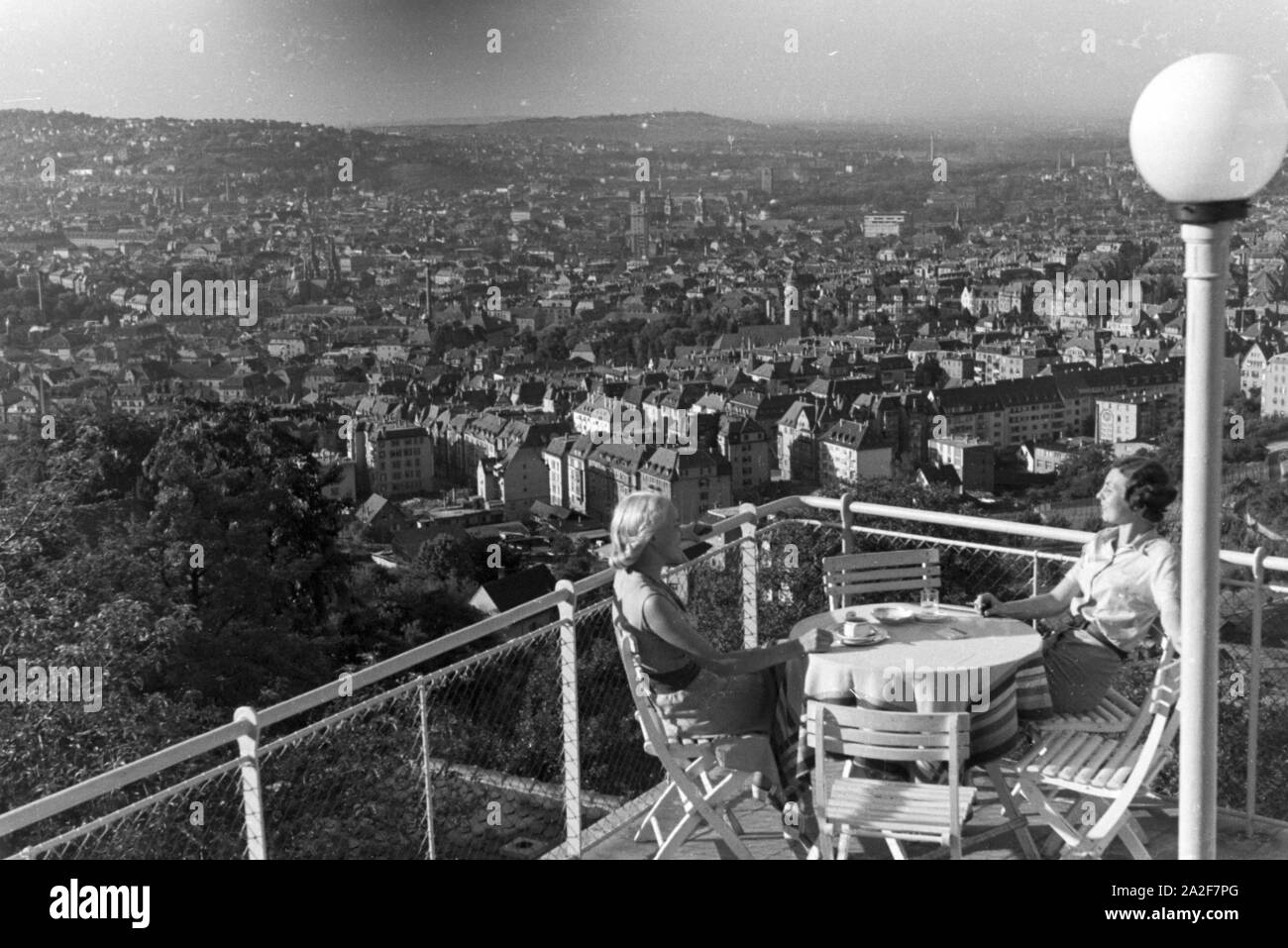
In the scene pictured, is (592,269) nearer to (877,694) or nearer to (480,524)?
(480,524)

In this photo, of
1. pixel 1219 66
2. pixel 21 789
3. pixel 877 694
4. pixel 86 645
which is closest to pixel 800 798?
pixel 877 694

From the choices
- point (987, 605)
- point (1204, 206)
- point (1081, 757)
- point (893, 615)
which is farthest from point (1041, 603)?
point (1204, 206)

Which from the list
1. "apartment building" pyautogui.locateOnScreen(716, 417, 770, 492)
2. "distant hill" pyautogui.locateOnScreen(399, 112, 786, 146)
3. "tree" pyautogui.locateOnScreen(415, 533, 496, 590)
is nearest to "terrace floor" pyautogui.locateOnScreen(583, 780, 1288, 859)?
"tree" pyautogui.locateOnScreen(415, 533, 496, 590)

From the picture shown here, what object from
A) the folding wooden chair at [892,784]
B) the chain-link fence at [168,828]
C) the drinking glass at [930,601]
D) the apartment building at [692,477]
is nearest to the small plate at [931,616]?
the drinking glass at [930,601]

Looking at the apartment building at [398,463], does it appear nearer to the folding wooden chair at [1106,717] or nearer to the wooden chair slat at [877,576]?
the wooden chair slat at [877,576]

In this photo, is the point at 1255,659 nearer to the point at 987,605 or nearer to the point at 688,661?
the point at 987,605

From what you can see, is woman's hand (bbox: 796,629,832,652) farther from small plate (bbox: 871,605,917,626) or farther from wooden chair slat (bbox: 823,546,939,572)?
wooden chair slat (bbox: 823,546,939,572)
